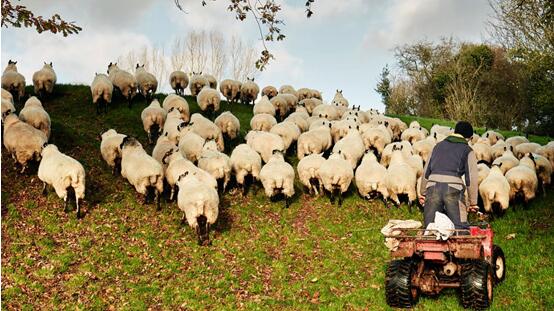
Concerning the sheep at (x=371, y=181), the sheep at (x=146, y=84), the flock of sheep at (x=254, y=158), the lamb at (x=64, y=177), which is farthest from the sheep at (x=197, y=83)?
the lamb at (x=64, y=177)

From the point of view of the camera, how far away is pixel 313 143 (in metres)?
18.1

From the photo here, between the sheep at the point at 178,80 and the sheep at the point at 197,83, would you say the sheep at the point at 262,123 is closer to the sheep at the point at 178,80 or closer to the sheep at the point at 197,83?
the sheep at the point at 197,83

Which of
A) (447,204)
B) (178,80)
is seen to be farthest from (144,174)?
(178,80)

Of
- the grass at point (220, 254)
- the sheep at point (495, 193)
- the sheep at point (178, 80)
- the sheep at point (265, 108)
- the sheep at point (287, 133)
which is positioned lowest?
the grass at point (220, 254)

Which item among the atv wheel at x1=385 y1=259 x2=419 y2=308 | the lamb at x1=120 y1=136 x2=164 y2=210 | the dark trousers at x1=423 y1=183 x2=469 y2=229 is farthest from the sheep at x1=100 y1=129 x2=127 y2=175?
the dark trousers at x1=423 y1=183 x2=469 y2=229

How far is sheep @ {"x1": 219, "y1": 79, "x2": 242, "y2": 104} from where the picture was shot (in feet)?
87.9

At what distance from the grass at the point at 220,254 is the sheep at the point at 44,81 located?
826cm

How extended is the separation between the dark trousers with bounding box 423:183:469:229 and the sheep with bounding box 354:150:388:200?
6.03 metres

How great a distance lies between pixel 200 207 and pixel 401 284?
5.32 meters

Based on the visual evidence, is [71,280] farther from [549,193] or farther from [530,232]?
[549,193]

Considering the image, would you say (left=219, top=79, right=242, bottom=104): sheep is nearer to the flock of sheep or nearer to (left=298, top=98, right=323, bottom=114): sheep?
(left=298, top=98, right=323, bottom=114): sheep

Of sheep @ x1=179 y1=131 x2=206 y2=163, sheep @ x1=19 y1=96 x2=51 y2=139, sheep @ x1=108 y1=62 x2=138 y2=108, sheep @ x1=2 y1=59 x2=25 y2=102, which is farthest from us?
sheep @ x1=108 y1=62 x2=138 y2=108

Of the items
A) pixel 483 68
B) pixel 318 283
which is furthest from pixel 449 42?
pixel 318 283

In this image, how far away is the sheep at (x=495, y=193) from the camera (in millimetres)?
13805
